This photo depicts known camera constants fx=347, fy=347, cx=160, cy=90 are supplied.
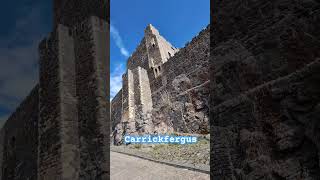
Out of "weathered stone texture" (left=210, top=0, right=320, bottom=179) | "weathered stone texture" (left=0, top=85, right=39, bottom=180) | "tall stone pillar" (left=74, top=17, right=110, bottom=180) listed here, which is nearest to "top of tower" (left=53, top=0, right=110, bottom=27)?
"tall stone pillar" (left=74, top=17, right=110, bottom=180)

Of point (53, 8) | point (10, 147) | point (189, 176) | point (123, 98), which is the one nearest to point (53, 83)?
point (53, 8)

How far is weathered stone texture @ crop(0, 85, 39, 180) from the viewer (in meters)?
9.76

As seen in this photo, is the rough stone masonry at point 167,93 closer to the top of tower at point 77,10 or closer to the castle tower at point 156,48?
the castle tower at point 156,48

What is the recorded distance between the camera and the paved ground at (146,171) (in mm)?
10883

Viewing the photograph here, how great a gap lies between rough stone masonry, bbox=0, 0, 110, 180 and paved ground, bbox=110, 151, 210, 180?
3590mm

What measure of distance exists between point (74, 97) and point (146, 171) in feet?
17.5

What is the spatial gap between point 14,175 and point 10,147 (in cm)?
151

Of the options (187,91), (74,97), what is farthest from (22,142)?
(187,91)

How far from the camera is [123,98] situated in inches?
1437

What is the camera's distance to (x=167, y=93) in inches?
1142

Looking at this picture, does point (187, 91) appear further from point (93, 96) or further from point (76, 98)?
point (93, 96)

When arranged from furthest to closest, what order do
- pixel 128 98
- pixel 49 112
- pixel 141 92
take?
pixel 128 98 < pixel 141 92 < pixel 49 112

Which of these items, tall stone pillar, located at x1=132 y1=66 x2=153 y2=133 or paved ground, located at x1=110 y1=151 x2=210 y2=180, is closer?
paved ground, located at x1=110 y1=151 x2=210 y2=180

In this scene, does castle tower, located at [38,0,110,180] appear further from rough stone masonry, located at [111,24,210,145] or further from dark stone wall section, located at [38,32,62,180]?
rough stone masonry, located at [111,24,210,145]
